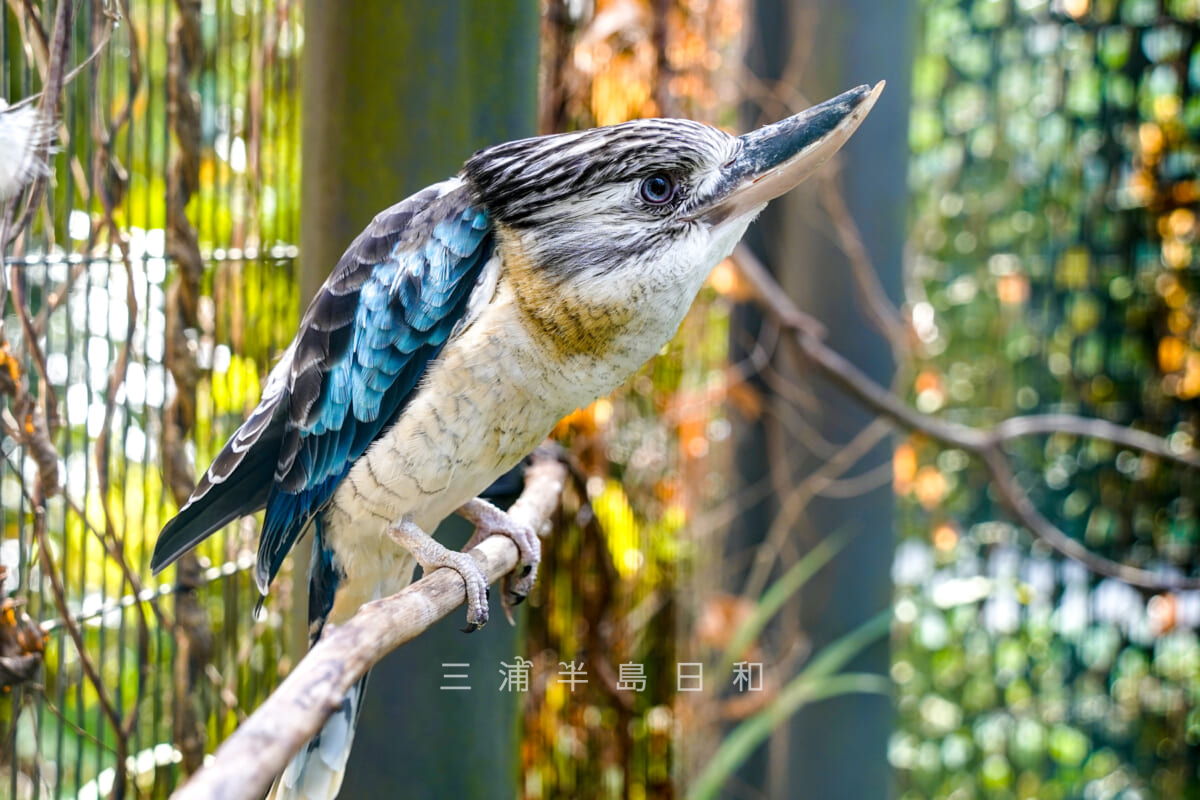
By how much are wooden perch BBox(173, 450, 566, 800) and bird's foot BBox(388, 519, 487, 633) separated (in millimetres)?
14

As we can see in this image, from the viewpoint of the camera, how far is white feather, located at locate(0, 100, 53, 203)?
612mm

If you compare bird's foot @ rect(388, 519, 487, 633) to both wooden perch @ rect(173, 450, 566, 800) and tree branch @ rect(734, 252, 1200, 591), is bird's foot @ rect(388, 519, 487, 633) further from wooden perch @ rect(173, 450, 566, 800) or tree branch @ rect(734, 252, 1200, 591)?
tree branch @ rect(734, 252, 1200, 591)

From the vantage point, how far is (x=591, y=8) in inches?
56.3

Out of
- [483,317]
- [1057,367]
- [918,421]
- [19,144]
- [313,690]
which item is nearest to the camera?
[313,690]

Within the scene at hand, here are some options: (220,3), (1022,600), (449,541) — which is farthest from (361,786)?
(1022,600)

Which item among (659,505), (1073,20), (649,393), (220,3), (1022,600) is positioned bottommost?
(1022,600)

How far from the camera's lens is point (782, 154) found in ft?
2.18

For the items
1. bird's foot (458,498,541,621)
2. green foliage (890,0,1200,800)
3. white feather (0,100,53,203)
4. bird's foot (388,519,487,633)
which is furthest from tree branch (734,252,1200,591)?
white feather (0,100,53,203)

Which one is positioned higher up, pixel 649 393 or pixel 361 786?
pixel 649 393

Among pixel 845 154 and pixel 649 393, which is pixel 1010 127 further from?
pixel 649 393

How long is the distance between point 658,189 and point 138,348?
0.47 m

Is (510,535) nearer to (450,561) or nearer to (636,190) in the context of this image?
(450,561)

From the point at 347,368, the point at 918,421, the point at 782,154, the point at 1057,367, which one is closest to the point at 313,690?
the point at 347,368

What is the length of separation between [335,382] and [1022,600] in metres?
1.80
